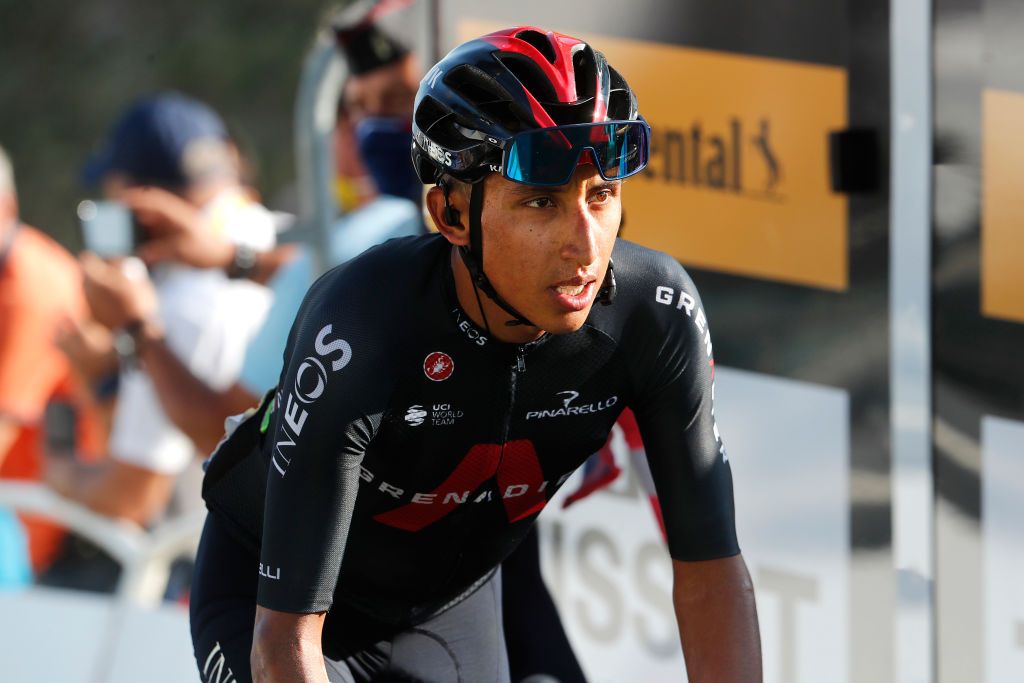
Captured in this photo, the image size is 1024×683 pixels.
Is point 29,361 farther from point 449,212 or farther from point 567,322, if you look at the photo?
point 567,322

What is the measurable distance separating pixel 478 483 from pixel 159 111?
4.07m

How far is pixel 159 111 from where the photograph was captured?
629cm

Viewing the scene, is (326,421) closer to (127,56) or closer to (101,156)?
(101,156)

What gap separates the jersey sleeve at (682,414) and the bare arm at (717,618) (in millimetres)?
32

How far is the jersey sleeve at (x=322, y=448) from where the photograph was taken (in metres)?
2.41

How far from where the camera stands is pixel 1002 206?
128 inches

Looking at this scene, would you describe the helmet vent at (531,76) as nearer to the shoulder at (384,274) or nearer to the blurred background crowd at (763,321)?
the shoulder at (384,274)

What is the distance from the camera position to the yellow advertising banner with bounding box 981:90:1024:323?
3.21 m

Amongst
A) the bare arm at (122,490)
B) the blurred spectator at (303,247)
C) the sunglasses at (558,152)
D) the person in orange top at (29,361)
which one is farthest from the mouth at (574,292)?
the person in orange top at (29,361)

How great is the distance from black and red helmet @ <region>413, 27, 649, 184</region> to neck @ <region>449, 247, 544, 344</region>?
181 millimetres

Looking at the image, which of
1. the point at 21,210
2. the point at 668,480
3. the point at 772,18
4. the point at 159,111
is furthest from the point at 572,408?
the point at 21,210

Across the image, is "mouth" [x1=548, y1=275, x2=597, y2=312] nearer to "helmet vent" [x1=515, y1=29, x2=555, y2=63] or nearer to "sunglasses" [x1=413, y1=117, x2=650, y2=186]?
"sunglasses" [x1=413, y1=117, x2=650, y2=186]

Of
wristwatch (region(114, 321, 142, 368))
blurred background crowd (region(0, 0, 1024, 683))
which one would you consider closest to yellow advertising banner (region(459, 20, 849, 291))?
blurred background crowd (region(0, 0, 1024, 683))

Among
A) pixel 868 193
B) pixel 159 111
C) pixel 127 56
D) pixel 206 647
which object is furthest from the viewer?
pixel 127 56
